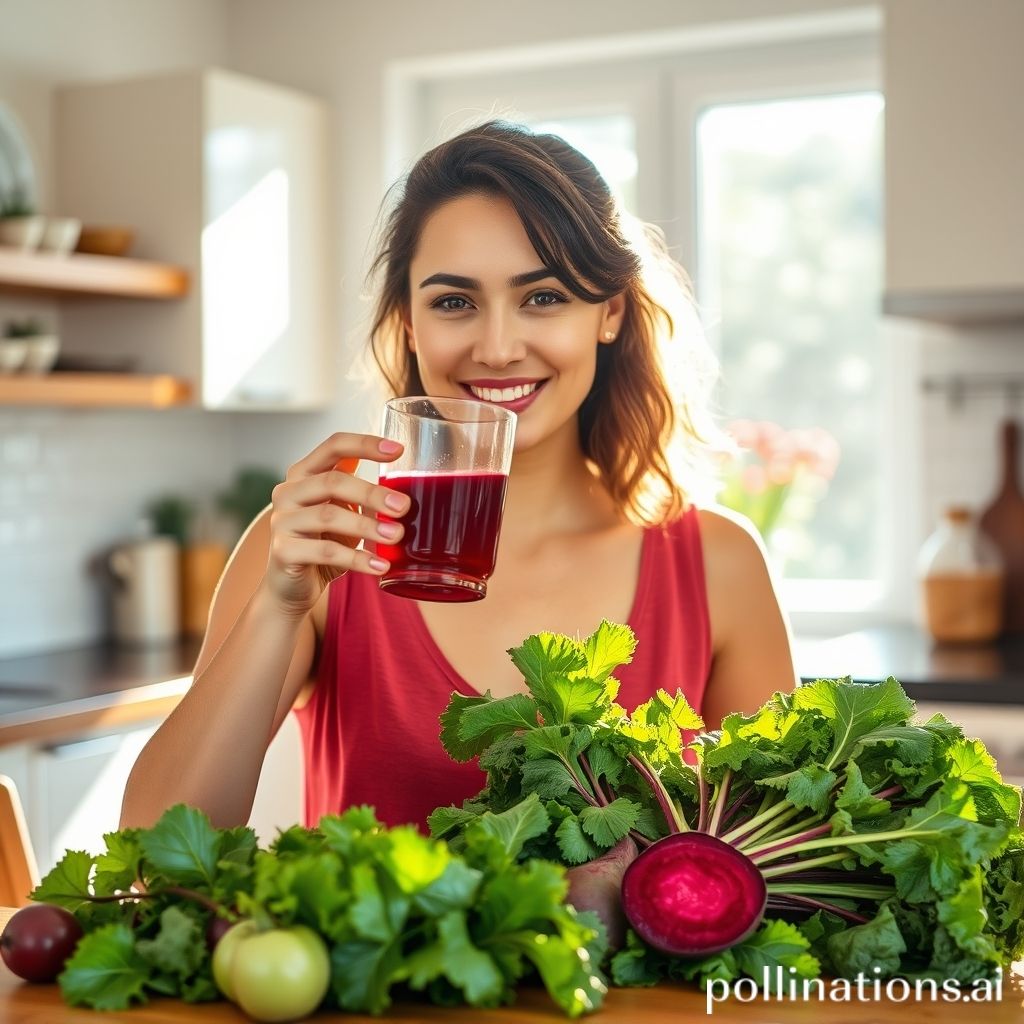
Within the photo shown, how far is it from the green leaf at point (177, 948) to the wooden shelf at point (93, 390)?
2.54 metres

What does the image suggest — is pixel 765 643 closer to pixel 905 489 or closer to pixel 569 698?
pixel 569 698

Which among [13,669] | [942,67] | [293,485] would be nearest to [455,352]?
[293,485]

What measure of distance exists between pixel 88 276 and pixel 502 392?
2.19 metres

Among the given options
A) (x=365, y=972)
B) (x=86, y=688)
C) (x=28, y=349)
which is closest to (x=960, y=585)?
(x=86, y=688)

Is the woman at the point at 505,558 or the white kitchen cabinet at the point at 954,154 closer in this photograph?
the woman at the point at 505,558

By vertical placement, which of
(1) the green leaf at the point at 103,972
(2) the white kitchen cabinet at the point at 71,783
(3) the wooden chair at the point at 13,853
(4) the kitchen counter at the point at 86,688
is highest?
(1) the green leaf at the point at 103,972

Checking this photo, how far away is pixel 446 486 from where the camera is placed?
1.33 metres

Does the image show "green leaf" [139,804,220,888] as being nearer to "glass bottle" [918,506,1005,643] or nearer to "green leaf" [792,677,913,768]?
Answer: "green leaf" [792,677,913,768]

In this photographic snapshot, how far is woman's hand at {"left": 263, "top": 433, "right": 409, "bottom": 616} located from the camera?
1312mm

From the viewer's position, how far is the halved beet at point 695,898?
1008mm

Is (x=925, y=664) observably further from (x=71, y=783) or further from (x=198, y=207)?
(x=198, y=207)

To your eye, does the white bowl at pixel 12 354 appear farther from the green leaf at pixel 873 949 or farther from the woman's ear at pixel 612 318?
the green leaf at pixel 873 949

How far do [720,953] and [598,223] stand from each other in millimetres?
998

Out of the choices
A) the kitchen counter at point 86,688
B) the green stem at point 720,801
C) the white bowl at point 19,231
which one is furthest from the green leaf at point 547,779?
the white bowl at point 19,231
